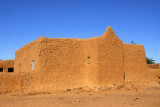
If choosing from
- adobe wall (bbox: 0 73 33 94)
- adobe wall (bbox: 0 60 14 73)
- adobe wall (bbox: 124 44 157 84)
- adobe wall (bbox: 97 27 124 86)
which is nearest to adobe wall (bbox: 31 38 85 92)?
adobe wall (bbox: 0 73 33 94)

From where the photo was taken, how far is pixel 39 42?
11211 millimetres

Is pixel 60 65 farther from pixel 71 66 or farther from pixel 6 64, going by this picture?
pixel 6 64

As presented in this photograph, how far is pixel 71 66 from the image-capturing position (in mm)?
12164

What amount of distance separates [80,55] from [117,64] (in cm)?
296

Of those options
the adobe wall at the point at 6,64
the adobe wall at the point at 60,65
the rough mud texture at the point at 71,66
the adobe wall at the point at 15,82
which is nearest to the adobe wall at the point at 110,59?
the rough mud texture at the point at 71,66

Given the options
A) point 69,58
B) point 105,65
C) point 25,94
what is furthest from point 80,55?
point 25,94

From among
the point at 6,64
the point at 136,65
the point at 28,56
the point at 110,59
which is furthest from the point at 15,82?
the point at 6,64

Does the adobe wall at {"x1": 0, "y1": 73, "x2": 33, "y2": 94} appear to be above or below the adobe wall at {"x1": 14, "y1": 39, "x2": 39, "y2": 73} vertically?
below

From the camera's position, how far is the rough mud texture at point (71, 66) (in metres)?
10.6

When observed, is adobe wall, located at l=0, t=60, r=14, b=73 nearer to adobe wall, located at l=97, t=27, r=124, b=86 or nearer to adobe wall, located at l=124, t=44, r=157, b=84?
adobe wall, located at l=97, t=27, r=124, b=86

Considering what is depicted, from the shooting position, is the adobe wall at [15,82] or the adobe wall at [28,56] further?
the adobe wall at [28,56]

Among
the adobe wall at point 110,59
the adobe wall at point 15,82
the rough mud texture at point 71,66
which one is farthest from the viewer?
the adobe wall at point 110,59

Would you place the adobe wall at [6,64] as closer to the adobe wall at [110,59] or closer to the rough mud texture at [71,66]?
the rough mud texture at [71,66]

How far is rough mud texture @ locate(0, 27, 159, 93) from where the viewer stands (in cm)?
1063
